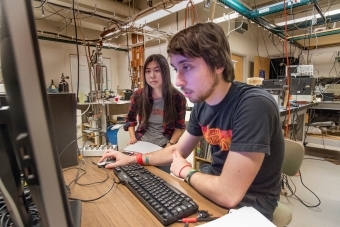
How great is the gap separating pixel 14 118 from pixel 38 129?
0.05 m

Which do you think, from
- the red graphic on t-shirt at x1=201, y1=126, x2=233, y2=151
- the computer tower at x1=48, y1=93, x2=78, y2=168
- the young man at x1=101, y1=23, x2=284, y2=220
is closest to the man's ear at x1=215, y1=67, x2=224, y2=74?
the young man at x1=101, y1=23, x2=284, y2=220

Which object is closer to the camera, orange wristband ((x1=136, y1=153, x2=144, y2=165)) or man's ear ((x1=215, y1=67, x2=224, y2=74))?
man's ear ((x1=215, y1=67, x2=224, y2=74))

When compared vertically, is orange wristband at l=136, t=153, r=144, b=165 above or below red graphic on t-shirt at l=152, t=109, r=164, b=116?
below

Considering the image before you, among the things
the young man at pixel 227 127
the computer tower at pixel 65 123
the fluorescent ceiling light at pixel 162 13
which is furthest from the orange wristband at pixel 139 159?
the fluorescent ceiling light at pixel 162 13

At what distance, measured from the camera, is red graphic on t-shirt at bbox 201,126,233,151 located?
809mm

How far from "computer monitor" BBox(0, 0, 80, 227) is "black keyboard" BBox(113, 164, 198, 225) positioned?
0.35 m

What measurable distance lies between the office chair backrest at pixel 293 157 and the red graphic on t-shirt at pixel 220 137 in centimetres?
47

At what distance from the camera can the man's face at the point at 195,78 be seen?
83 cm

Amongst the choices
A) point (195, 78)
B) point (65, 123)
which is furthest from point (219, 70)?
point (65, 123)

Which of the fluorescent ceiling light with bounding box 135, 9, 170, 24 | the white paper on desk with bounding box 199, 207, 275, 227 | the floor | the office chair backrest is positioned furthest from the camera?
the fluorescent ceiling light with bounding box 135, 9, 170, 24

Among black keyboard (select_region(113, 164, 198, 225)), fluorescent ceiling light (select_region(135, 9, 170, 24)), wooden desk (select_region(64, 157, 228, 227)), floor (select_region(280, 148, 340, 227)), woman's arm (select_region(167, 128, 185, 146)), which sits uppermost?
fluorescent ceiling light (select_region(135, 9, 170, 24))

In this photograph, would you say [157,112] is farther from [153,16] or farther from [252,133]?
[153,16]

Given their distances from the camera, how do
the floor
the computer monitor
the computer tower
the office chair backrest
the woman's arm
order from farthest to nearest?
the floor < the woman's arm < the office chair backrest < the computer tower < the computer monitor

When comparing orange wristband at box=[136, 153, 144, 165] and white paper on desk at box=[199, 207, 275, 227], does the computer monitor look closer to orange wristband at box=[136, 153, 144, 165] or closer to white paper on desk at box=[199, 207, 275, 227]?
white paper on desk at box=[199, 207, 275, 227]
